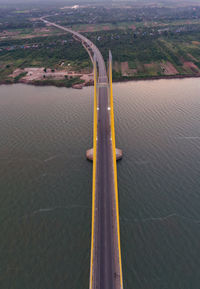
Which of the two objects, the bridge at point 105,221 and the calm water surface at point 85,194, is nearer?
the bridge at point 105,221

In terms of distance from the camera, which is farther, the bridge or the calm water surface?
the calm water surface

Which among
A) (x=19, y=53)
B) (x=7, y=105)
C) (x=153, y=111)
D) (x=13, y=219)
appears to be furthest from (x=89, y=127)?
(x=19, y=53)

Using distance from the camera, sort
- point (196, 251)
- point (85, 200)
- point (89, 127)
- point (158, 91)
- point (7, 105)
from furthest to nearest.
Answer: point (158, 91) < point (7, 105) < point (89, 127) < point (85, 200) < point (196, 251)

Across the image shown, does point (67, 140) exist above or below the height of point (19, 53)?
below

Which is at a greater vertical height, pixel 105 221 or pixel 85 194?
pixel 85 194

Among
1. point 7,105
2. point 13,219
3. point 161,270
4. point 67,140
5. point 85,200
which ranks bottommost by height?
point 161,270

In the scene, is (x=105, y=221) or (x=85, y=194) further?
(x=85, y=194)

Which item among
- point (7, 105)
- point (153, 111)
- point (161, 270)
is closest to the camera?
point (161, 270)

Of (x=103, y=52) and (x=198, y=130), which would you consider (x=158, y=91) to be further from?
(x=103, y=52)
